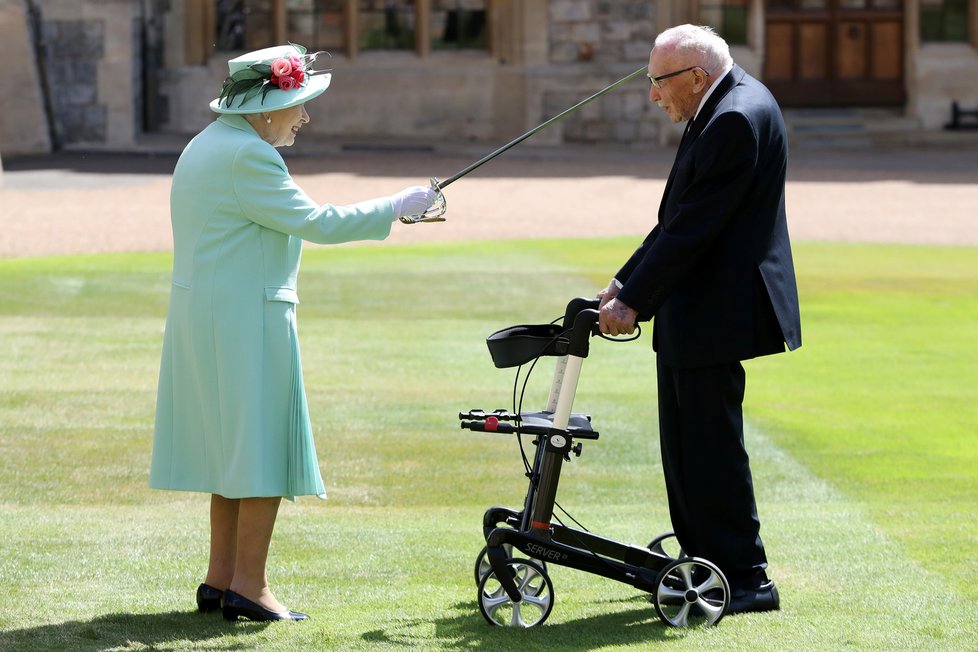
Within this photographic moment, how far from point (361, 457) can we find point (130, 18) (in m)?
18.7

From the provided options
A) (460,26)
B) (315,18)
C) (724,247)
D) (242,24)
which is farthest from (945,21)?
(724,247)

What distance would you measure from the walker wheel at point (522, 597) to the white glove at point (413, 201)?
106cm

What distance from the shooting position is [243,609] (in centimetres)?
453

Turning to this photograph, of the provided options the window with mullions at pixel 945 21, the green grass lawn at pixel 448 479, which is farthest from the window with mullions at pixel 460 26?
the green grass lawn at pixel 448 479

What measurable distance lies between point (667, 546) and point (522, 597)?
118 cm

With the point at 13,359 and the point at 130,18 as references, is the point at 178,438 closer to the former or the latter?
the point at 13,359

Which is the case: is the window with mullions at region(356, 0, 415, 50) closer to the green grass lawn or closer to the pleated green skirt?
the green grass lawn

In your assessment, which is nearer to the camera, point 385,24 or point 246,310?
point 246,310

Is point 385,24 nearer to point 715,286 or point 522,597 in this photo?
point 715,286

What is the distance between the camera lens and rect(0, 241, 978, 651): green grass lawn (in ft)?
15.0

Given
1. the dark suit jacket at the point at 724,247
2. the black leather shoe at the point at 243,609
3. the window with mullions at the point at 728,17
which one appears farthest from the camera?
the window with mullions at the point at 728,17

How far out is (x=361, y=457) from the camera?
7.16m

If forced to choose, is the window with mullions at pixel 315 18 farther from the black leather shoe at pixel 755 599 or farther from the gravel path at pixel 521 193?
the black leather shoe at pixel 755 599

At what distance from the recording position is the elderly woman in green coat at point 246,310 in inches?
174
